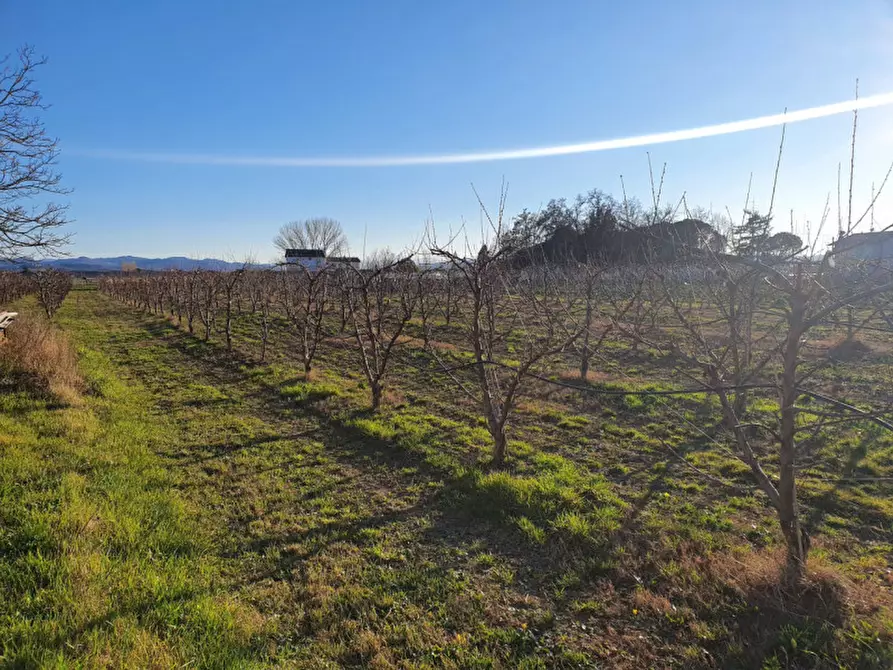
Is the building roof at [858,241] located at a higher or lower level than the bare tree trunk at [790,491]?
higher

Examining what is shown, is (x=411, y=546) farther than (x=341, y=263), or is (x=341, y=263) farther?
(x=341, y=263)

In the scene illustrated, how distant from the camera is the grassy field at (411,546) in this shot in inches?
96.2

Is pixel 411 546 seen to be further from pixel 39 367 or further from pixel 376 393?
pixel 39 367

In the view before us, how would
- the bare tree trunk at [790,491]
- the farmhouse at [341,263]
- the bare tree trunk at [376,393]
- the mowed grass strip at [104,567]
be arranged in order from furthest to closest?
the farmhouse at [341,263]
the bare tree trunk at [376,393]
the bare tree trunk at [790,491]
the mowed grass strip at [104,567]

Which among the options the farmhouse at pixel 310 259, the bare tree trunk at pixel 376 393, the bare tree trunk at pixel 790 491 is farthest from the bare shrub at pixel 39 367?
the bare tree trunk at pixel 790 491

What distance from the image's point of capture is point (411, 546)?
11.7 ft

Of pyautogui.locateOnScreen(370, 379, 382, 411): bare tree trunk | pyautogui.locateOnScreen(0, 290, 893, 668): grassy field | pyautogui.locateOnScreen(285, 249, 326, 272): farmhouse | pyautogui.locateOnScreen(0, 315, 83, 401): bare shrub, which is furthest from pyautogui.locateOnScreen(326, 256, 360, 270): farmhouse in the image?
pyautogui.locateOnScreen(0, 315, 83, 401): bare shrub

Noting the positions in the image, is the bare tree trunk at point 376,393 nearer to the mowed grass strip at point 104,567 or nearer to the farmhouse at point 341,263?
the farmhouse at point 341,263

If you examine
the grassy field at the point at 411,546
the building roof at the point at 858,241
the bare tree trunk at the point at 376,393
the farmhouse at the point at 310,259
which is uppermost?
the farmhouse at the point at 310,259

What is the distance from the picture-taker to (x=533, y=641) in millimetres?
2600

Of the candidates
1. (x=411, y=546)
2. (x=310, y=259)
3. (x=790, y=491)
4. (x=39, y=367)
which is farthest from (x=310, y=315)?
(x=790, y=491)

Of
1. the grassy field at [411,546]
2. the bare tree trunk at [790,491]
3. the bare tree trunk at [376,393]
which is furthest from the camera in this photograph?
the bare tree trunk at [376,393]

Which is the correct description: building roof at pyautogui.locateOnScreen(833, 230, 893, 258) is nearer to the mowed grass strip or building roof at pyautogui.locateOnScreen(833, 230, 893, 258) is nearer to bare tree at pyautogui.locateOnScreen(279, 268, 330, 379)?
the mowed grass strip

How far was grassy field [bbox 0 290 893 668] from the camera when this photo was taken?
8.02ft
